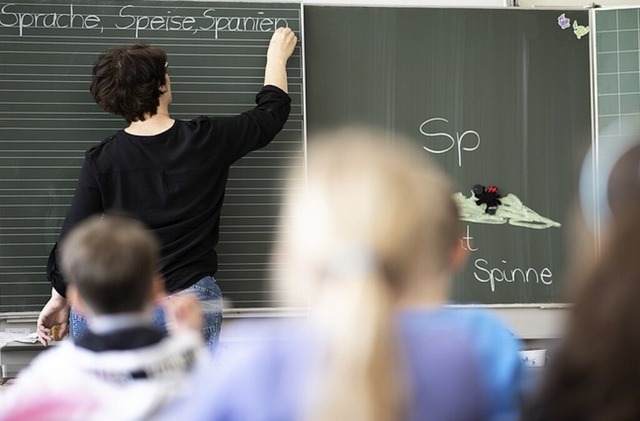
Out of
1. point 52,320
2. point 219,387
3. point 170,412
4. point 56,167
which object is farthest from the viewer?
point 56,167

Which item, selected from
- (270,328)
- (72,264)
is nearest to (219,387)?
(270,328)

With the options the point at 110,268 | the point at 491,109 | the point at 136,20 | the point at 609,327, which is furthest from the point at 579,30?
the point at 609,327

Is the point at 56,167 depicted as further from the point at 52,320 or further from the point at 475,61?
the point at 475,61

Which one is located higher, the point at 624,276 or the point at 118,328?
the point at 624,276

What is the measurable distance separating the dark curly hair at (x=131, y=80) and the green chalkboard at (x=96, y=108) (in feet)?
1.17

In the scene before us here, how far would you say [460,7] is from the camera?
3.94m

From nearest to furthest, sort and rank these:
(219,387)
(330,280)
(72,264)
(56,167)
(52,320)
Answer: (330,280), (219,387), (72,264), (52,320), (56,167)

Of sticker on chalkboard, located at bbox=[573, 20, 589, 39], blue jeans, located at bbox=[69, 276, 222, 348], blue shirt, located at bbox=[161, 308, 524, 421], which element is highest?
sticker on chalkboard, located at bbox=[573, 20, 589, 39]

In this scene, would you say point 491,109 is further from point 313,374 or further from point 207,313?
point 313,374

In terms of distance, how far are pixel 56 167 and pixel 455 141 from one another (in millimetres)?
1528

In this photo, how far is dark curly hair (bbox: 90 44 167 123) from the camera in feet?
10.7

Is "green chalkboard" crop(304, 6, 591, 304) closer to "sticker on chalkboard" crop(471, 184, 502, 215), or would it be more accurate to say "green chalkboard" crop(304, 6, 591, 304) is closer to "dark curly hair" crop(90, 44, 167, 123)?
"sticker on chalkboard" crop(471, 184, 502, 215)

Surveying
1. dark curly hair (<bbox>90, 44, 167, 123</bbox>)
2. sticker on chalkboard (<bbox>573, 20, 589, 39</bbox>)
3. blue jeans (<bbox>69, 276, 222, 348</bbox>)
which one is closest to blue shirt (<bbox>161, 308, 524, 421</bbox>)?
blue jeans (<bbox>69, 276, 222, 348</bbox>)

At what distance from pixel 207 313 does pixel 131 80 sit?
0.80 m
